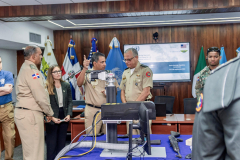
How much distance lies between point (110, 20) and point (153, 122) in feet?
10.1

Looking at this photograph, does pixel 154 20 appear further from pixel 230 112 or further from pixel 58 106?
pixel 230 112

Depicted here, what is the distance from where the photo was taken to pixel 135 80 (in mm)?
2938

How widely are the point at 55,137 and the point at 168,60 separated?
393 centimetres

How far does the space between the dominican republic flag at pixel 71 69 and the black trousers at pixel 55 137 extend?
267 cm

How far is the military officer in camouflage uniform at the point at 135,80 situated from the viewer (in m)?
2.84

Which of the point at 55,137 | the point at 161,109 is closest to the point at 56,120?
the point at 55,137

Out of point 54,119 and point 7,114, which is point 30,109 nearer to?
point 54,119

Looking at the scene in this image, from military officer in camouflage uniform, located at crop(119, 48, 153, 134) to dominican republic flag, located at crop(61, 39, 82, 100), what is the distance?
2901mm

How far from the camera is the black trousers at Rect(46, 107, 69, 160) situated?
9.46 feet

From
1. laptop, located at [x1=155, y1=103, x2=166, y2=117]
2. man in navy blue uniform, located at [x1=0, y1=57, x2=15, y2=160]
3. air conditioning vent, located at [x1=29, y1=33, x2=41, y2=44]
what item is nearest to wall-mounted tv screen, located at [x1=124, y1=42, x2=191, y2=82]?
air conditioning vent, located at [x1=29, y1=33, x2=41, y2=44]

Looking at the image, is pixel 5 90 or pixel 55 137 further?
pixel 5 90

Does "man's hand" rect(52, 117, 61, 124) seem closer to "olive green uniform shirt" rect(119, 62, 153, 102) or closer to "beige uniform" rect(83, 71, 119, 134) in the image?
"beige uniform" rect(83, 71, 119, 134)

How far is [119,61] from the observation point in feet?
18.2

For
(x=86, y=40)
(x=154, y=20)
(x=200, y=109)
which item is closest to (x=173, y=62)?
(x=154, y=20)
